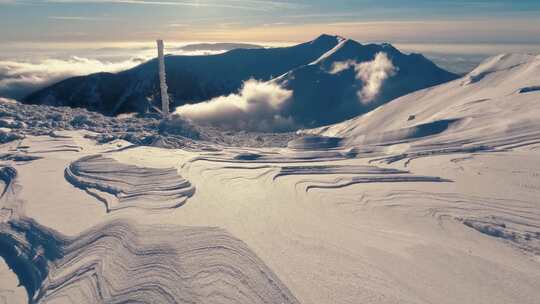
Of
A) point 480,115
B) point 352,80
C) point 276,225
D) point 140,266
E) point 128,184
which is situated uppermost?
point 352,80

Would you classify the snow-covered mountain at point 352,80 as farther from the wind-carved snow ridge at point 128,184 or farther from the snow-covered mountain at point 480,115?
the wind-carved snow ridge at point 128,184

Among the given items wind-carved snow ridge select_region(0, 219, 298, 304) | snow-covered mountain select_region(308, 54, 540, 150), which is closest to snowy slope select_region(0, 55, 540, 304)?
wind-carved snow ridge select_region(0, 219, 298, 304)

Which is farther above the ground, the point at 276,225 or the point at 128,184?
the point at 128,184

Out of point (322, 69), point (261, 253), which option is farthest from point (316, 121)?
point (261, 253)

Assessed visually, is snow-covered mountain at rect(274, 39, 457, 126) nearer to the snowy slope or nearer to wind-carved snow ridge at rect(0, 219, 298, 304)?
the snowy slope

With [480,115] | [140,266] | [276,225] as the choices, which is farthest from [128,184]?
[480,115]

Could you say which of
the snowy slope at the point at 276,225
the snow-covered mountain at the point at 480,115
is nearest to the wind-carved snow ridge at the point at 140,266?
the snowy slope at the point at 276,225

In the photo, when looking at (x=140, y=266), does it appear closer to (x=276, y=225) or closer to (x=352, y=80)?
(x=276, y=225)
